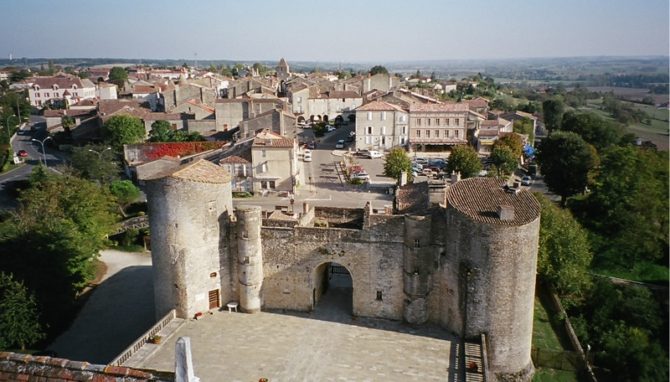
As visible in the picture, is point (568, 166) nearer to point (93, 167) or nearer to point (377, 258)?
point (377, 258)

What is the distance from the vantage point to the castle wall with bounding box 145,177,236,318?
28.4m

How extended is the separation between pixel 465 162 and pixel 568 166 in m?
10.8

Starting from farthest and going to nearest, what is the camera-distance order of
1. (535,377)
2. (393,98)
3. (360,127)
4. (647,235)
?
(393,98), (360,127), (535,377), (647,235)

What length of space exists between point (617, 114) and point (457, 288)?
12.1 metres

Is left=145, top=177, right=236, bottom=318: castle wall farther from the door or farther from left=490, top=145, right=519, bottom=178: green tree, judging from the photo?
left=490, top=145, right=519, bottom=178: green tree

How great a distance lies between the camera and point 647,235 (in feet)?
86.4

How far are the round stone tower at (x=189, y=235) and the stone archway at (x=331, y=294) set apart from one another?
5290mm

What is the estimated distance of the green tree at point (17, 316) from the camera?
30.4 m

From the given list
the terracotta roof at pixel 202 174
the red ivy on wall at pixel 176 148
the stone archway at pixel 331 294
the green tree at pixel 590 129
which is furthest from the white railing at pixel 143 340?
the green tree at pixel 590 129

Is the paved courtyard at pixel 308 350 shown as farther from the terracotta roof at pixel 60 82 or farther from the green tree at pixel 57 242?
the terracotta roof at pixel 60 82

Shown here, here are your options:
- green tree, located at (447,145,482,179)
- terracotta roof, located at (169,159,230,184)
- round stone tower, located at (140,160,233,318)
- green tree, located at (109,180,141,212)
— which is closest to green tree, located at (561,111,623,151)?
green tree, located at (447,145,482,179)

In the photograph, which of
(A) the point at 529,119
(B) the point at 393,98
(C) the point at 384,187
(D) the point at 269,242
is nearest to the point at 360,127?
(B) the point at 393,98

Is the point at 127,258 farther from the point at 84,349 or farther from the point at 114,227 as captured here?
the point at 84,349

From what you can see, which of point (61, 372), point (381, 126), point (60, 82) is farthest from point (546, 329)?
point (60, 82)
